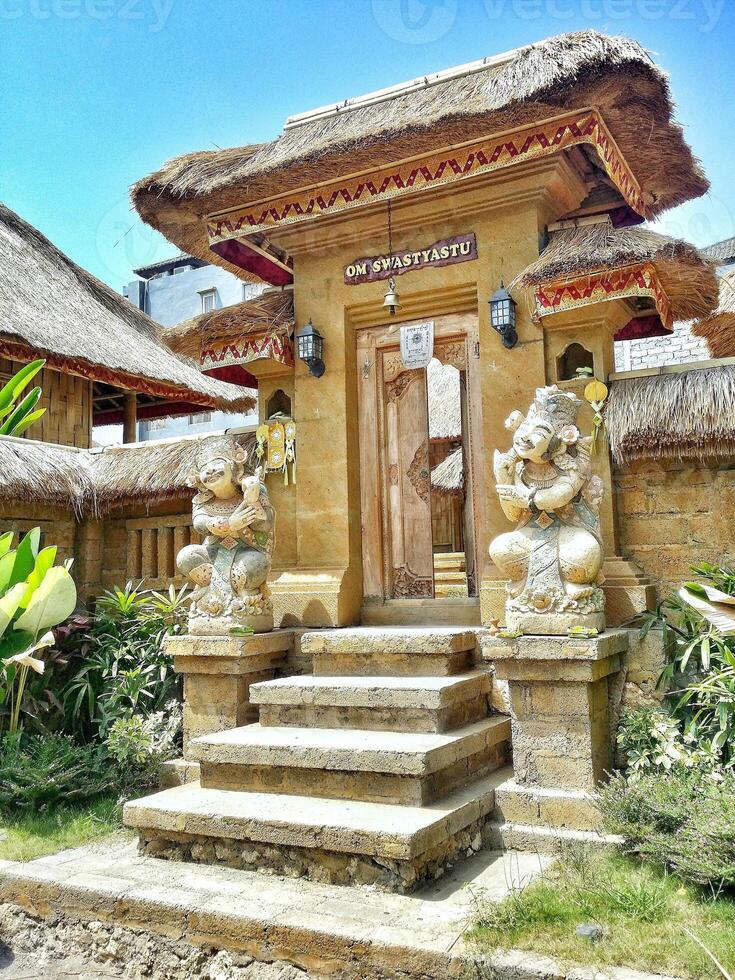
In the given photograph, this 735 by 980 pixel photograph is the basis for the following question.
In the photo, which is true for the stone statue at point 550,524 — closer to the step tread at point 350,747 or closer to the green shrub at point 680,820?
the step tread at point 350,747

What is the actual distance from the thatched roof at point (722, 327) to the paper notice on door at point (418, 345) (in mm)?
4163

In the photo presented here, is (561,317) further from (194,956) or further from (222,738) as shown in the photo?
(194,956)

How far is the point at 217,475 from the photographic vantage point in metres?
6.28

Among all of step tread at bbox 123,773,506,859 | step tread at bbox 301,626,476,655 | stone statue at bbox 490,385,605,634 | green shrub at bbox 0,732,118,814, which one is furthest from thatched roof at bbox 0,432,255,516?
step tread at bbox 123,773,506,859

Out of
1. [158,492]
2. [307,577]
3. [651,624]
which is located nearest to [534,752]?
[651,624]

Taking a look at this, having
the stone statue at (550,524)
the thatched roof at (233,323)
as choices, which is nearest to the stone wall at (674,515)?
the stone statue at (550,524)

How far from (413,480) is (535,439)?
408 cm

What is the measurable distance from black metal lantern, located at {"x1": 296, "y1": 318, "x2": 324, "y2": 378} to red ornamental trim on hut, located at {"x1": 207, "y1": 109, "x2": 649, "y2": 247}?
935 mm

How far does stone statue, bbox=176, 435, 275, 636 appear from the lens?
617cm

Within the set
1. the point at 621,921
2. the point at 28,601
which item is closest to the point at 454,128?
the point at 28,601

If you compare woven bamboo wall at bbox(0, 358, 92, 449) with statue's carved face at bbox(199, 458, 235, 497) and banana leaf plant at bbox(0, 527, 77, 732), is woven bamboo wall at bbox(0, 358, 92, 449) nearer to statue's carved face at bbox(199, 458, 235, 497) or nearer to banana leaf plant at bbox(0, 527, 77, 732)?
statue's carved face at bbox(199, 458, 235, 497)

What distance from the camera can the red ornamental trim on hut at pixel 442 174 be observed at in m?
5.90

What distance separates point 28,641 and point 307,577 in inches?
163

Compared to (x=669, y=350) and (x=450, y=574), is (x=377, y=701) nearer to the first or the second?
(x=450, y=574)
